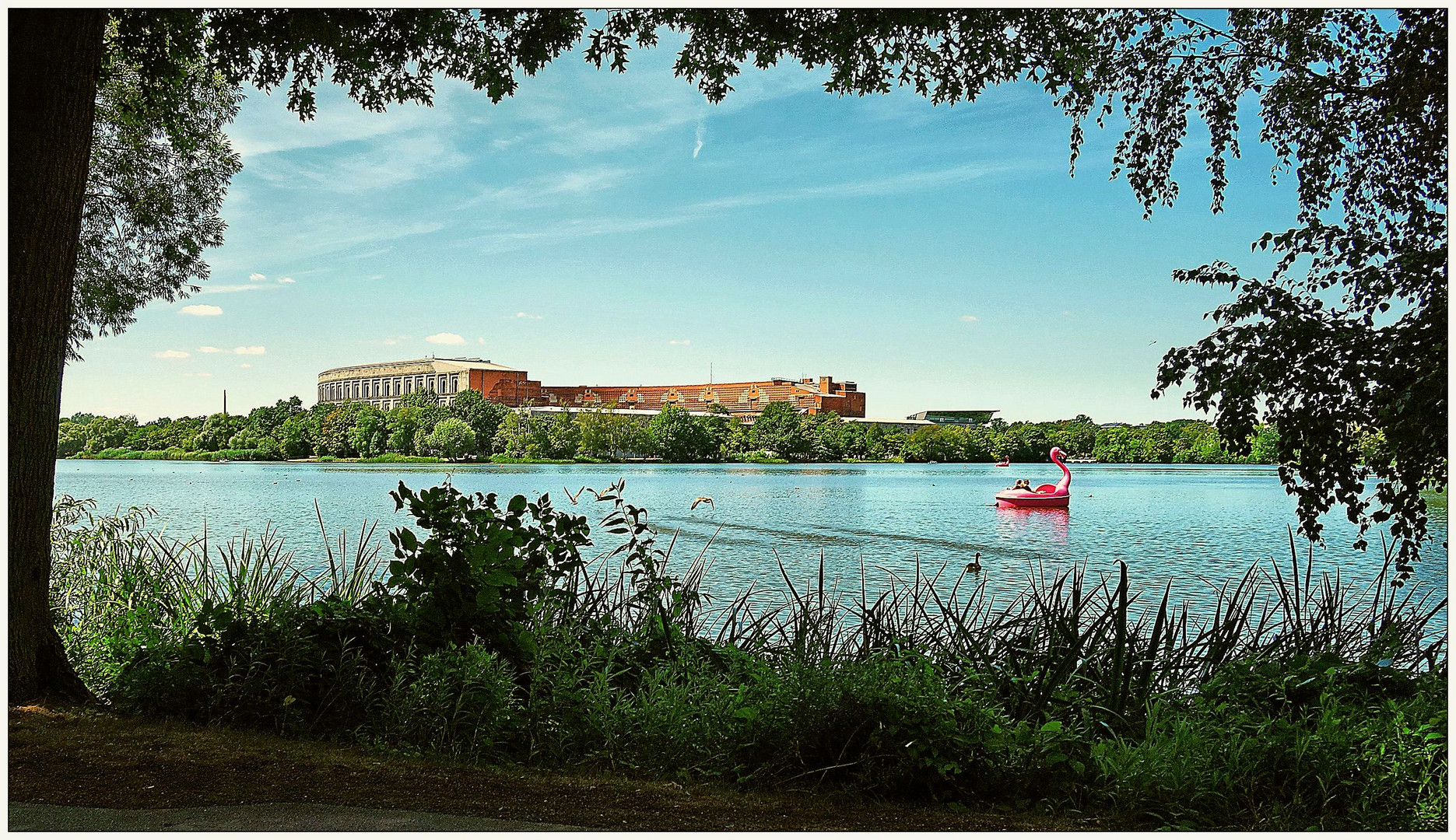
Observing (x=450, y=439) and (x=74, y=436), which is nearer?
(x=74, y=436)

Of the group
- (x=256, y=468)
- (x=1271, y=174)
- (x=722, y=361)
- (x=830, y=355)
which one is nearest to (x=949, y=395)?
(x=830, y=355)

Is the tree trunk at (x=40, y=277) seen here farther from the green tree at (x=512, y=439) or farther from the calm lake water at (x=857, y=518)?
the green tree at (x=512, y=439)

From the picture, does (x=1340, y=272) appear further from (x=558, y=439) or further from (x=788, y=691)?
(x=558, y=439)

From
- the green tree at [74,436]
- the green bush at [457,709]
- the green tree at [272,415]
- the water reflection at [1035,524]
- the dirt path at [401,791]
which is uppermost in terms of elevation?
the green tree at [272,415]

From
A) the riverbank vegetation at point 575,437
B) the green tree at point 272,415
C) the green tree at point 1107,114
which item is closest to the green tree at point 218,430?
the riverbank vegetation at point 575,437

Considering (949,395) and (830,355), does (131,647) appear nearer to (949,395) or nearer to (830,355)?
(949,395)

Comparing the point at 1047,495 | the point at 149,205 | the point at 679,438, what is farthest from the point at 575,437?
the point at 149,205

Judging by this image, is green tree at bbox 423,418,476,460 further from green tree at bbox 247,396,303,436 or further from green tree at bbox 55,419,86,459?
green tree at bbox 55,419,86,459
